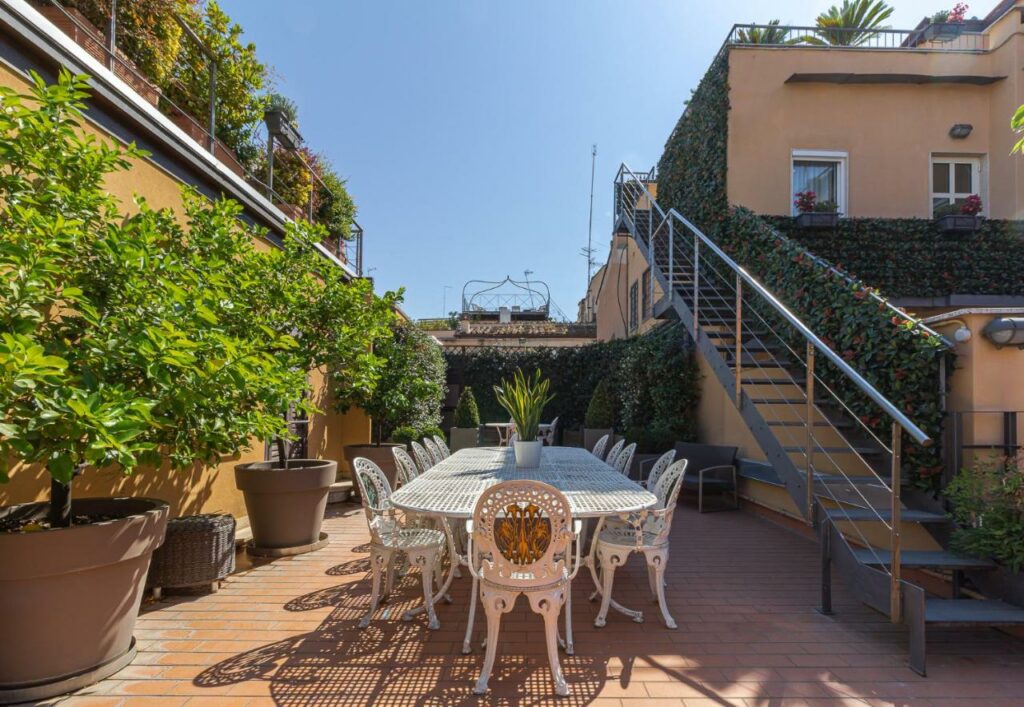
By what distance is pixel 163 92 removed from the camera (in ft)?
16.7

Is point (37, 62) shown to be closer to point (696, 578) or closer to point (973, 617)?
point (696, 578)

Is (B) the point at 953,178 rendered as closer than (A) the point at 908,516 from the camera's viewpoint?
No

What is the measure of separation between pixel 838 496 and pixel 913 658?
62.5 inches

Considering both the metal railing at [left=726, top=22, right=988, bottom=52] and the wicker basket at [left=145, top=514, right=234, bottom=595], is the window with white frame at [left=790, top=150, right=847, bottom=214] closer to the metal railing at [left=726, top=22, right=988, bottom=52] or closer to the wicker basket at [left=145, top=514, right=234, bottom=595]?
the metal railing at [left=726, top=22, right=988, bottom=52]

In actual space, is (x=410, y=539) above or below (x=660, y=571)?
above

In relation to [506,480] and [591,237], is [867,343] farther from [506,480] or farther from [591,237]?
[591,237]

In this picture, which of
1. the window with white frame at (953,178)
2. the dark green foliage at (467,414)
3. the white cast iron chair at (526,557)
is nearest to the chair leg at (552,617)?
the white cast iron chair at (526,557)

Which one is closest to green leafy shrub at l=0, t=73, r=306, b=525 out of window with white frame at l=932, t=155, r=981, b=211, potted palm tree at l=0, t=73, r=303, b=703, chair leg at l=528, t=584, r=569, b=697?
potted palm tree at l=0, t=73, r=303, b=703

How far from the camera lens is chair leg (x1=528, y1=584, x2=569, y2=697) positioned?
246cm

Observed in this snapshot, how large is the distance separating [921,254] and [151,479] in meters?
8.58

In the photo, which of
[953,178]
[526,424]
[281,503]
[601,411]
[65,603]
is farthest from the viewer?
[601,411]

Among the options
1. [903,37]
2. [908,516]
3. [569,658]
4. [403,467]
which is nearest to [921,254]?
[903,37]

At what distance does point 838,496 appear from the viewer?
13.5ft

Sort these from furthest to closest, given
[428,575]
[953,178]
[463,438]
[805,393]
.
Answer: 1. [463,438]
2. [953,178]
3. [805,393]
4. [428,575]
